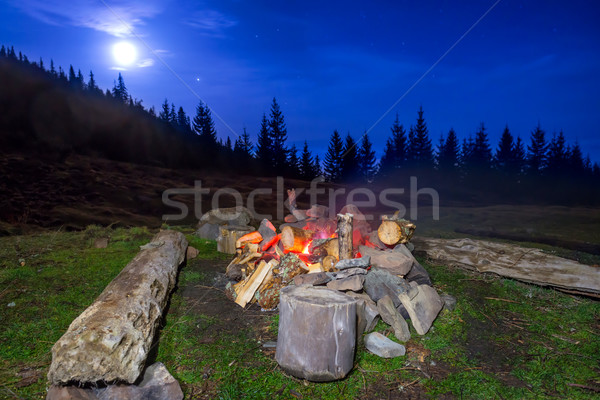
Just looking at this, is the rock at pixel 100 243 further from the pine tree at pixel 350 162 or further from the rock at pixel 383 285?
the pine tree at pixel 350 162

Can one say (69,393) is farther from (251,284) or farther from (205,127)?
(205,127)

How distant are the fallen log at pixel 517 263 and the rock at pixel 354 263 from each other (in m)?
2.74

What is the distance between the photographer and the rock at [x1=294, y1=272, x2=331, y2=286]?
4.89 meters

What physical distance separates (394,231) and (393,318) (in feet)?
6.15

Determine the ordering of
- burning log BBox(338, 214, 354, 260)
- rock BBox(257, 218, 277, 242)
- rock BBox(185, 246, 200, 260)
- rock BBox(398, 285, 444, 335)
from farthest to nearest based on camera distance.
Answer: rock BBox(185, 246, 200, 260), rock BBox(257, 218, 277, 242), burning log BBox(338, 214, 354, 260), rock BBox(398, 285, 444, 335)

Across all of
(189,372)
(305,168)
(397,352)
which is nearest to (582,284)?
(397,352)

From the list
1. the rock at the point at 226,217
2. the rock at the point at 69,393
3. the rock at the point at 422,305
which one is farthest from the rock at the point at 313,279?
the rock at the point at 226,217

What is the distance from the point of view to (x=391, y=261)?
515cm

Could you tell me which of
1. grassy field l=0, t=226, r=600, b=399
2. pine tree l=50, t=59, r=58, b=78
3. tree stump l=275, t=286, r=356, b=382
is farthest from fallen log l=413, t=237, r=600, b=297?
pine tree l=50, t=59, r=58, b=78

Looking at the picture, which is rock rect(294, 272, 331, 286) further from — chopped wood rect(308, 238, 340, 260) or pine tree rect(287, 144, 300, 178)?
pine tree rect(287, 144, 300, 178)

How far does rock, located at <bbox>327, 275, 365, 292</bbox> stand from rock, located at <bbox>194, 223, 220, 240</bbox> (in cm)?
607

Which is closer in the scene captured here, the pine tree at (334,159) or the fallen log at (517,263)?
the fallen log at (517,263)

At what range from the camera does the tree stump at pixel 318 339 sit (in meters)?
3.19

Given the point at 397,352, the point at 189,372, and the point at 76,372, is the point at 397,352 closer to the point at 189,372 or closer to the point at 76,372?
the point at 189,372
